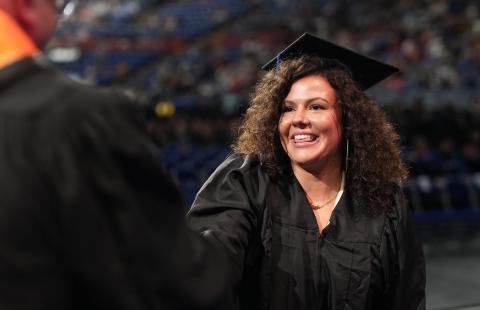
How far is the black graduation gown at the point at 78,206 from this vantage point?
25.1 inches

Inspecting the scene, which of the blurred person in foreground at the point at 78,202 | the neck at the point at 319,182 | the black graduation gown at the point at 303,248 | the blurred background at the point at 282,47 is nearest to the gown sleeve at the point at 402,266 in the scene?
the black graduation gown at the point at 303,248

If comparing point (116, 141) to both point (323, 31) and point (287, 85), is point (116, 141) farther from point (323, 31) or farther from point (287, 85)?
point (323, 31)

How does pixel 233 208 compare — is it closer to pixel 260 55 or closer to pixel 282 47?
pixel 260 55

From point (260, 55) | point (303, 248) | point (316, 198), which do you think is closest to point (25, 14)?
point (303, 248)

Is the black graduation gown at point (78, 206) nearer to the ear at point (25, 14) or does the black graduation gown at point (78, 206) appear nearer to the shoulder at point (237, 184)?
the ear at point (25, 14)

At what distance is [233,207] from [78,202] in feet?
3.17

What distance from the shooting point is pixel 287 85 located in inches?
69.6

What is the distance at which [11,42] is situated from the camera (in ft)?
2.29

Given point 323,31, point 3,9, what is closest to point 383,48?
point 323,31

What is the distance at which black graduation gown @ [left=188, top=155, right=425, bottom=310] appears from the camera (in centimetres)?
153

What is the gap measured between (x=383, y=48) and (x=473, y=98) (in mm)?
3473

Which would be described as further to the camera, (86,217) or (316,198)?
(316,198)

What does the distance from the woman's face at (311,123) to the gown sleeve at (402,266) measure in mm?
292

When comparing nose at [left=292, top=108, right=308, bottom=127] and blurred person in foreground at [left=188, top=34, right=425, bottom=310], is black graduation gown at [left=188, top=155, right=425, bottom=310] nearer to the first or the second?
blurred person in foreground at [left=188, top=34, right=425, bottom=310]
